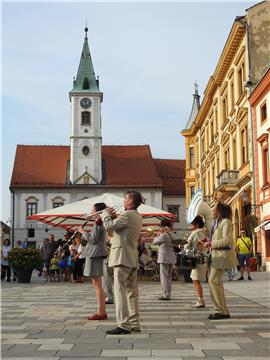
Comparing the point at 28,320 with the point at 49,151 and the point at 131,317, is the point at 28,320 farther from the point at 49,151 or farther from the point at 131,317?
the point at 49,151

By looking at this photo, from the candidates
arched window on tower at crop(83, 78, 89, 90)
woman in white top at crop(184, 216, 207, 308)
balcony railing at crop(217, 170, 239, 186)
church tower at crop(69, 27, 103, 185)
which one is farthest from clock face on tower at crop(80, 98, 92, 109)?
woman in white top at crop(184, 216, 207, 308)

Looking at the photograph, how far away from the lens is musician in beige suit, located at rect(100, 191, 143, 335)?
7.50 metres

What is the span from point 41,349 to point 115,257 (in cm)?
181

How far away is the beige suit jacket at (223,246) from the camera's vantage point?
9.01m

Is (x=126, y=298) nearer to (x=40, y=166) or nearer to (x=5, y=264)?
(x=5, y=264)

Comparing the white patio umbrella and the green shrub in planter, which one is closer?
the white patio umbrella

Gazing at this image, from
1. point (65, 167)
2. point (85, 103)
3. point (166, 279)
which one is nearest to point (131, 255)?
point (166, 279)

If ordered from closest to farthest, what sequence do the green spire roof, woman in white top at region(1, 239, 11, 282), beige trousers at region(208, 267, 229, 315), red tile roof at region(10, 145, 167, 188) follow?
1. beige trousers at region(208, 267, 229, 315)
2. woman in white top at region(1, 239, 11, 282)
3. red tile roof at region(10, 145, 167, 188)
4. the green spire roof

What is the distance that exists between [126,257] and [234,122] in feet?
93.4

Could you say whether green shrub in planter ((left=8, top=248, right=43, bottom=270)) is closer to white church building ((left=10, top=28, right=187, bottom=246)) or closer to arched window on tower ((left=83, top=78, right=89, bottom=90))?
white church building ((left=10, top=28, right=187, bottom=246))

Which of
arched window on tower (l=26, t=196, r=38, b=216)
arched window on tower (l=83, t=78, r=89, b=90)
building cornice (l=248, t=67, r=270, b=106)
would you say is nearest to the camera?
building cornice (l=248, t=67, r=270, b=106)

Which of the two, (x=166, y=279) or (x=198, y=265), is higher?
(x=198, y=265)

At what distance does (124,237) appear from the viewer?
7.66m

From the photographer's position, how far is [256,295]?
44.0 ft
